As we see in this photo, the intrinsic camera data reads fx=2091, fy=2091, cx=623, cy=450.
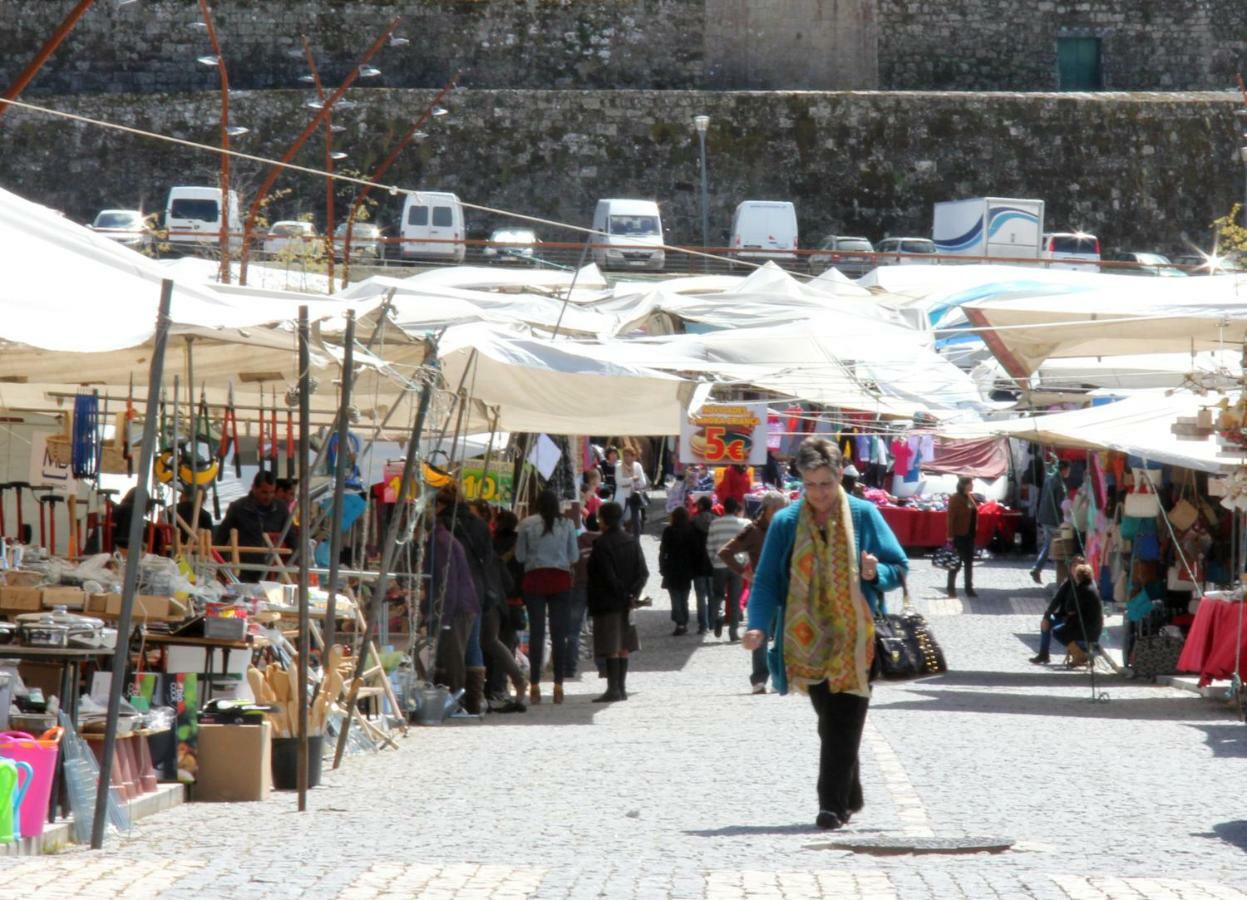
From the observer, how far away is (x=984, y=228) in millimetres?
40312

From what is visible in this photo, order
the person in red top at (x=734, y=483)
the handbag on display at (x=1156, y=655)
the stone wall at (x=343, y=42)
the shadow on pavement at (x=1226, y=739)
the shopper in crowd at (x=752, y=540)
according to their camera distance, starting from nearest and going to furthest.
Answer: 1. the shadow on pavement at (x=1226, y=739)
2. the handbag on display at (x=1156, y=655)
3. the shopper in crowd at (x=752, y=540)
4. the person in red top at (x=734, y=483)
5. the stone wall at (x=343, y=42)

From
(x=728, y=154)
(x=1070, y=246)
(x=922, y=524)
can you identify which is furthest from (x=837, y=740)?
(x=728, y=154)

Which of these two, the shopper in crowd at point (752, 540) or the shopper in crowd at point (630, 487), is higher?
the shopper in crowd at point (630, 487)

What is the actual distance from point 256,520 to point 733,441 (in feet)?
19.1

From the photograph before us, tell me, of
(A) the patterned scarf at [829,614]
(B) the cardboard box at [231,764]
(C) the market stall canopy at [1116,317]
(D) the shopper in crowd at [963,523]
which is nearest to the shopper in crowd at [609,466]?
(D) the shopper in crowd at [963,523]

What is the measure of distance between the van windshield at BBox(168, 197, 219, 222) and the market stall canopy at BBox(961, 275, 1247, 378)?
89.4 ft

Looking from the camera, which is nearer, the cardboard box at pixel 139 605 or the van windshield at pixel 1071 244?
the cardboard box at pixel 139 605

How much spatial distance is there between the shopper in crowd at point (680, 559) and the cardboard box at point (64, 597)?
936 centimetres

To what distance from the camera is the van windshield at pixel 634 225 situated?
4019 centimetres

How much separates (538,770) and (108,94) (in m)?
39.9

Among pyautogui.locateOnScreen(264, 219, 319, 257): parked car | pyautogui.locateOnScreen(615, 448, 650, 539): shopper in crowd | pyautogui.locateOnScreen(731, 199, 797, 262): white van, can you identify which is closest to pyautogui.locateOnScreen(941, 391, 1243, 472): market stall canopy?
pyautogui.locateOnScreen(615, 448, 650, 539): shopper in crowd

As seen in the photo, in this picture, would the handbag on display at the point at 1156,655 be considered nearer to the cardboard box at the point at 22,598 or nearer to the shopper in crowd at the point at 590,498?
the shopper in crowd at the point at 590,498

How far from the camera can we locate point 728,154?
153 feet

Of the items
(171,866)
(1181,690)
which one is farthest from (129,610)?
(1181,690)
